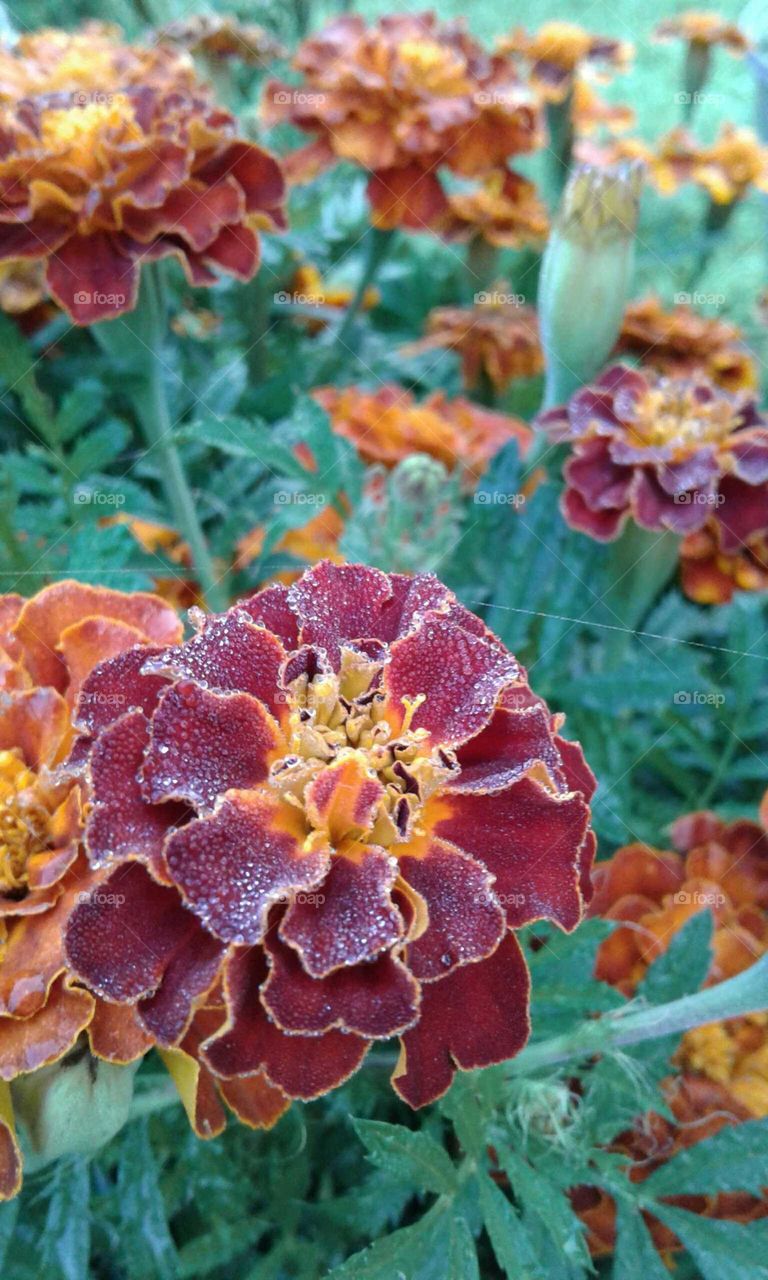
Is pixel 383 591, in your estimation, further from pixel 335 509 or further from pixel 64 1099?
pixel 335 509

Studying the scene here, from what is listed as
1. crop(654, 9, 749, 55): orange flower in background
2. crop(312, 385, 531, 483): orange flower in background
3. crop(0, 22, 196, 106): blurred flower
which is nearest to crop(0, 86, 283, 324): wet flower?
crop(0, 22, 196, 106): blurred flower

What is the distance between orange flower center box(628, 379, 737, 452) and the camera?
827 mm

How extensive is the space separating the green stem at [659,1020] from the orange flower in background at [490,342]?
78 cm

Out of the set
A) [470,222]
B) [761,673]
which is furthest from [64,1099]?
[470,222]

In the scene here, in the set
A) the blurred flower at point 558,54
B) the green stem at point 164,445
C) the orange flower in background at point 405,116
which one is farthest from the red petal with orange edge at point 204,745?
the blurred flower at point 558,54

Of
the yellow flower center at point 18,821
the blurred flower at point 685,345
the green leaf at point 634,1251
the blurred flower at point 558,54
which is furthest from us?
the blurred flower at point 558,54

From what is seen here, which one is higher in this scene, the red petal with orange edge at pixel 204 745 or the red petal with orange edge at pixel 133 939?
the red petal with orange edge at pixel 204 745

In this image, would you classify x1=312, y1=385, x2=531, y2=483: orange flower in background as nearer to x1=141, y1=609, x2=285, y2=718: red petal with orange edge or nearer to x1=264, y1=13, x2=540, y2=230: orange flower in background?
x1=264, y1=13, x2=540, y2=230: orange flower in background

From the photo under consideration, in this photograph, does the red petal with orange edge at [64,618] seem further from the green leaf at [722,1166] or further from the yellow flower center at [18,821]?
the green leaf at [722,1166]

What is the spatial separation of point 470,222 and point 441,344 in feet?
0.50

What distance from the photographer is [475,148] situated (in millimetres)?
1045

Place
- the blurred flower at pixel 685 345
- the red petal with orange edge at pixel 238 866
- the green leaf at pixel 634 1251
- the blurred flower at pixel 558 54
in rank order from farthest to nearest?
the blurred flower at pixel 558 54 < the blurred flower at pixel 685 345 < the green leaf at pixel 634 1251 < the red petal with orange edge at pixel 238 866

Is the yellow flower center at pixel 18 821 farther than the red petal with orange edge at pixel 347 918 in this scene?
Yes

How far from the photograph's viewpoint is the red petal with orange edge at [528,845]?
1.45 ft
